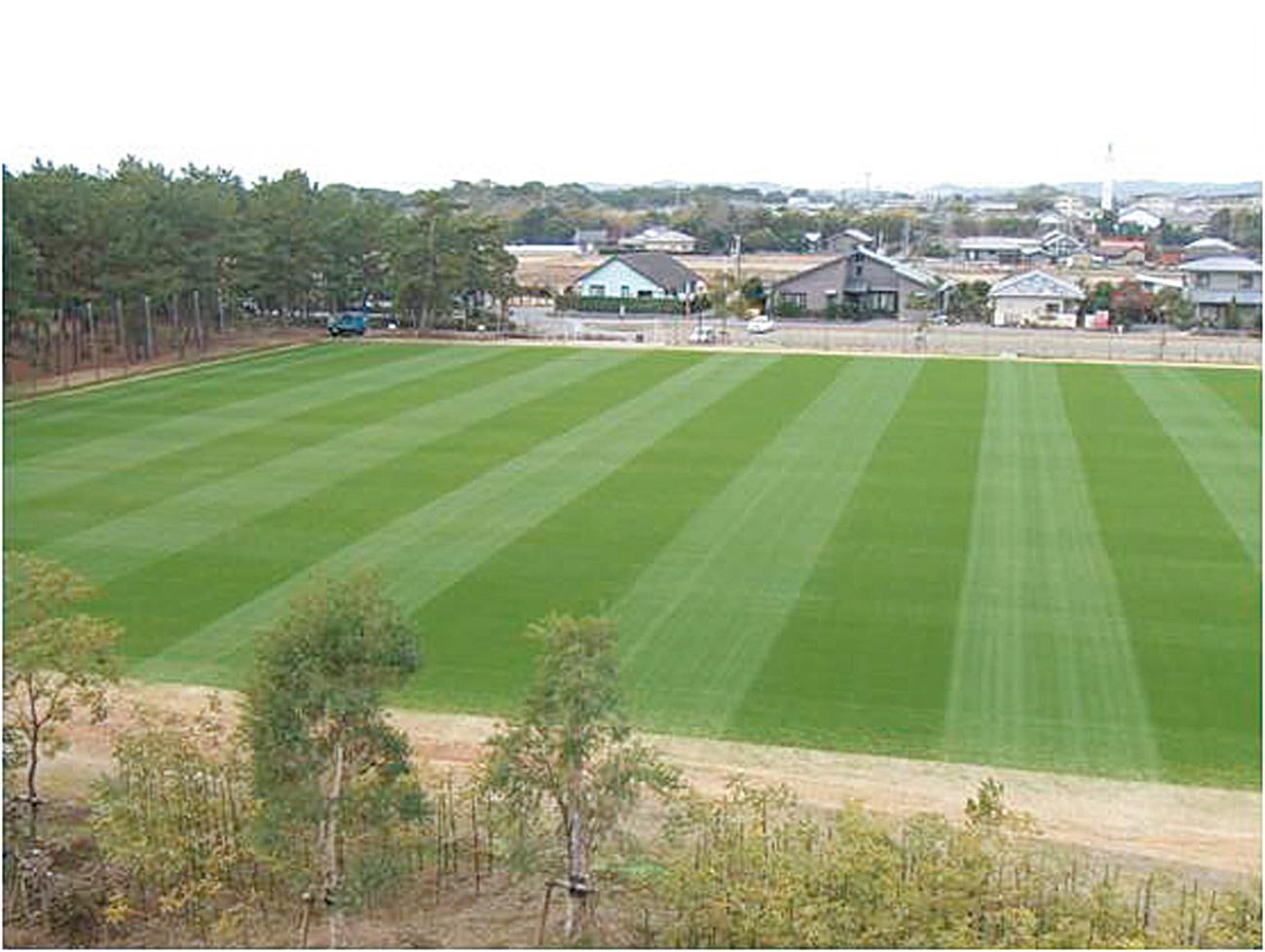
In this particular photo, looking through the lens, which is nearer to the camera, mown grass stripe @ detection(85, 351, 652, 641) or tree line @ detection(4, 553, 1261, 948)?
tree line @ detection(4, 553, 1261, 948)

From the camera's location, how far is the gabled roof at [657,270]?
73688 millimetres

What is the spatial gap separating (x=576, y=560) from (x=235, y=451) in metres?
11.5

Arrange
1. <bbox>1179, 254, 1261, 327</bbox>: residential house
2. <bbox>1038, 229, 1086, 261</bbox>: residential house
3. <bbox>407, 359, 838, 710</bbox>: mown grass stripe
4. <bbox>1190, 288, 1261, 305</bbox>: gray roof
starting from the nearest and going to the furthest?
<bbox>407, 359, 838, 710</bbox>: mown grass stripe → <bbox>1179, 254, 1261, 327</bbox>: residential house → <bbox>1190, 288, 1261, 305</bbox>: gray roof → <bbox>1038, 229, 1086, 261</bbox>: residential house

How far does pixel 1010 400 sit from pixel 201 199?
89.5 feet

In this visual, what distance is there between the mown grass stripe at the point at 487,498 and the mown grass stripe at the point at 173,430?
6.11m

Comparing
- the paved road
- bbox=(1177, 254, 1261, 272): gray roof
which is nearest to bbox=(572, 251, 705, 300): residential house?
the paved road

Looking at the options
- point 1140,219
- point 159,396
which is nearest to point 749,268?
point 159,396

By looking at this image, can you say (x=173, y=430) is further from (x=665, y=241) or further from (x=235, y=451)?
(x=665, y=241)

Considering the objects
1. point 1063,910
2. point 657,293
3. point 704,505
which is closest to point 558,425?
point 704,505

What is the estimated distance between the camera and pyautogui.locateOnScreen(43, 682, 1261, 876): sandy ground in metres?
14.1

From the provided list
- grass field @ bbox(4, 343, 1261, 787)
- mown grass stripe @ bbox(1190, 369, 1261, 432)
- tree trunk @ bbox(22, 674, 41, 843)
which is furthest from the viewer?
mown grass stripe @ bbox(1190, 369, 1261, 432)

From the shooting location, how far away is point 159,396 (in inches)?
1513

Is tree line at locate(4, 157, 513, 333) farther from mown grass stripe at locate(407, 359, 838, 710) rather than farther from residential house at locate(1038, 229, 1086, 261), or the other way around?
residential house at locate(1038, 229, 1086, 261)

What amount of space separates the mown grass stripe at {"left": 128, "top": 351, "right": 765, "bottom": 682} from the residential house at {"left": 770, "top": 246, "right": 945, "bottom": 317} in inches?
1094
